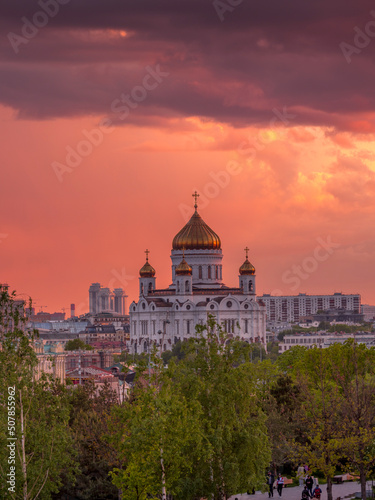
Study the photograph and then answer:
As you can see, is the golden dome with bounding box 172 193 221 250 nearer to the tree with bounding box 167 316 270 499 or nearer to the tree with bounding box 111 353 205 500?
the tree with bounding box 167 316 270 499

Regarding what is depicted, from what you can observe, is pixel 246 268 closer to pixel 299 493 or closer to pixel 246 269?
pixel 246 269

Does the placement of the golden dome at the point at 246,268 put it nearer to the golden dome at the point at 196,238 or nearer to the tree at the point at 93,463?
the golden dome at the point at 196,238

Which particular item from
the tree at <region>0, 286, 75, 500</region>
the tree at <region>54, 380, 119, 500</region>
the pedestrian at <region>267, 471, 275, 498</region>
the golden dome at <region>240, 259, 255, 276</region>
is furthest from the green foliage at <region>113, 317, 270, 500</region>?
the golden dome at <region>240, 259, 255, 276</region>

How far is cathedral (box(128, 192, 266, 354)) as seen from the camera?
119875 mm

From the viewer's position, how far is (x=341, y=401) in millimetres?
39969

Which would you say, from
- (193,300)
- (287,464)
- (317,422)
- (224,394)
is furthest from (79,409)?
(193,300)

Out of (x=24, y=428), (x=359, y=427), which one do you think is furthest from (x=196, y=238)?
(x=24, y=428)

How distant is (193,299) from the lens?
399 ft

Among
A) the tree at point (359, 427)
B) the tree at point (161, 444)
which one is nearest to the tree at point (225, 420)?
the tree at point (161, 444)

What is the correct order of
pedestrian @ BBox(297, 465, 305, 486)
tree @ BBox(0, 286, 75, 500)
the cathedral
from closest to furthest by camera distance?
tree @ BBox(0, 286, 75, 500)
pedestrian @ BBox(297, 465, 305, 486)
the cathedral

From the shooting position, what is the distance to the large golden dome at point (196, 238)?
126312 mm

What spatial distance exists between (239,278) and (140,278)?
1020 cm

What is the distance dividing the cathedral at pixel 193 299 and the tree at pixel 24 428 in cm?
8651

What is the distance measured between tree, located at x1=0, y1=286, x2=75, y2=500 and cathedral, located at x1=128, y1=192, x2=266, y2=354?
86.5 metres
